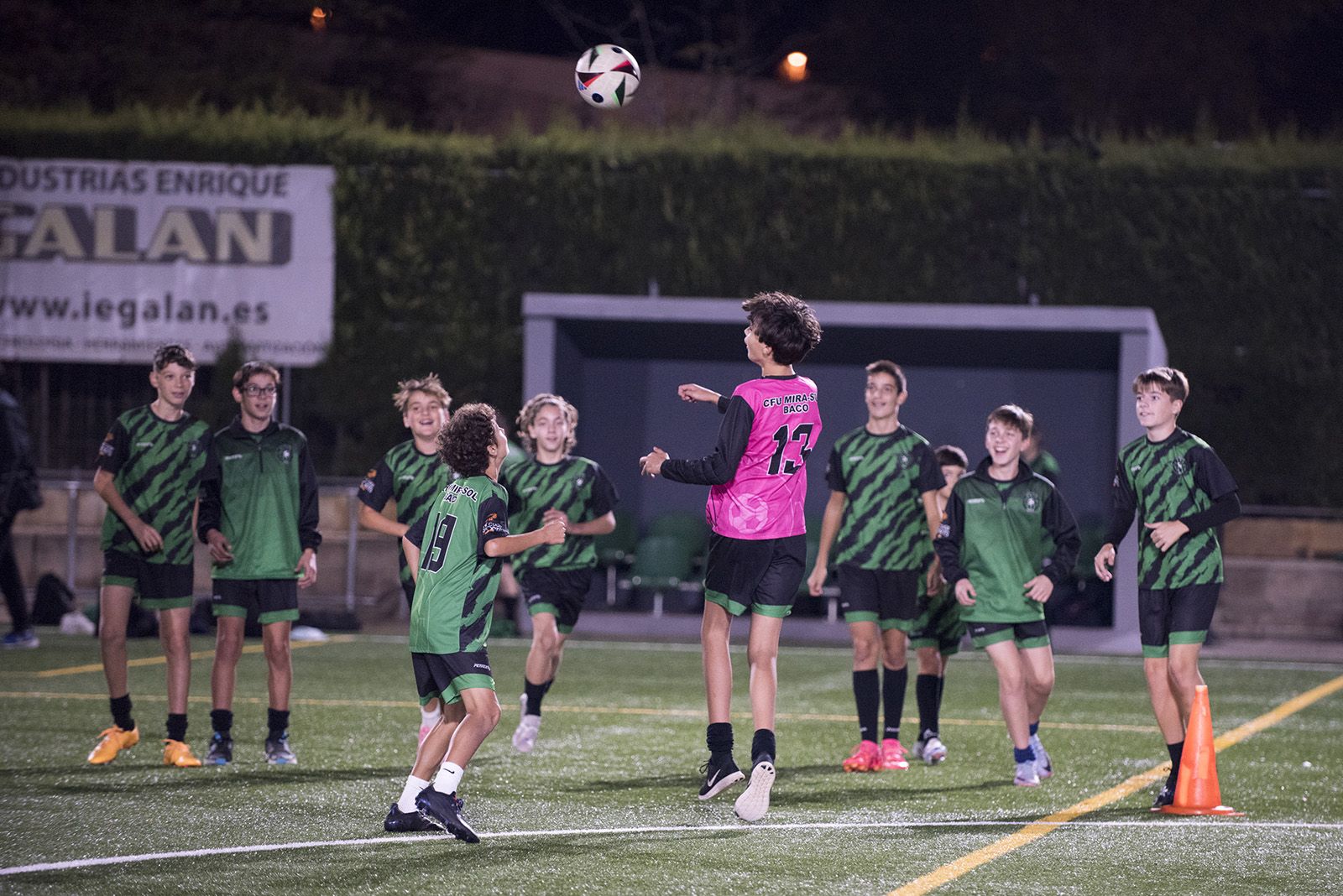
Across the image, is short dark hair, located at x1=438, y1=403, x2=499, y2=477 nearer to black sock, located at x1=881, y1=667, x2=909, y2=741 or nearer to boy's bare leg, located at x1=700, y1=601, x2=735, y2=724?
boy's bare leg, located at x1=700, y1=601, x2=735, y2=724

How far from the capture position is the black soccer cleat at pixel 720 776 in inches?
254

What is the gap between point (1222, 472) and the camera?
696 centimetres

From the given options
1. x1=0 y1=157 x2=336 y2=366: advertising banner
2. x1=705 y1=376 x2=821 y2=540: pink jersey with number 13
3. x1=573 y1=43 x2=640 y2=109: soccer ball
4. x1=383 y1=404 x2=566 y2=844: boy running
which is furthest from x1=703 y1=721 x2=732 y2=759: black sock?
x1=0 y1=157 x2=336 y2=366: advertising banner

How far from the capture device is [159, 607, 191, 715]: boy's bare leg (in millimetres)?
7633

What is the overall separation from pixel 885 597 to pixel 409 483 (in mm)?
2331

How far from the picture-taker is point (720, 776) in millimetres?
6469

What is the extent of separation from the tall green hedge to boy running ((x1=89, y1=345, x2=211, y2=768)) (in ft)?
33.5

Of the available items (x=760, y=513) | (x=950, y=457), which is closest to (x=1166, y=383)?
(x=760, y=513)

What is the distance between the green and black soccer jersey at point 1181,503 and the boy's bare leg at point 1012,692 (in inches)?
26.5

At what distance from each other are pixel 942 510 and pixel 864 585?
538mm

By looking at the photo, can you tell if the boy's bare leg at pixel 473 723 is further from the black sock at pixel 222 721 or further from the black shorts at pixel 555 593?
the black shorts at pixel 555 593

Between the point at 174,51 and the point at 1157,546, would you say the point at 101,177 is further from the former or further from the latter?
the point at 1157,546

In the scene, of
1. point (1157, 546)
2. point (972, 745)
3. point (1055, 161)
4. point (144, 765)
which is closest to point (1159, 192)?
point (1055, 161)

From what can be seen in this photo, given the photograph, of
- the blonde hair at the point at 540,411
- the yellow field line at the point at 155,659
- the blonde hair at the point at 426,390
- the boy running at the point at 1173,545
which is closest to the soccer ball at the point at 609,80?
the blonde hair at the point at 540,411
